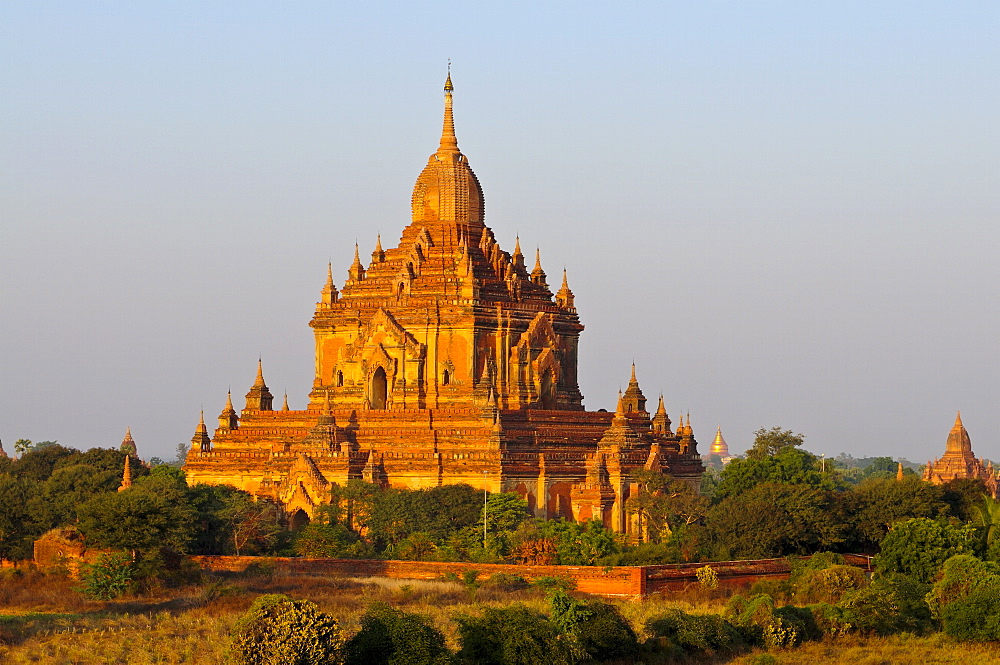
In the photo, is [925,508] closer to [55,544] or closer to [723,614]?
[723,614]

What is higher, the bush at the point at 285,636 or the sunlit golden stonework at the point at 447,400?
the sunlit golden stonework at the point at 447,400

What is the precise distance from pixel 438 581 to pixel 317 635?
14.2 meters

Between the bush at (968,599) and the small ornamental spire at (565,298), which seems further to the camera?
the small ornamental spire at (565,298)

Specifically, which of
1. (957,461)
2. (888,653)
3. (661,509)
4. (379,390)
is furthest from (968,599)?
(957,461)

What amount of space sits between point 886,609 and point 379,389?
2393cm

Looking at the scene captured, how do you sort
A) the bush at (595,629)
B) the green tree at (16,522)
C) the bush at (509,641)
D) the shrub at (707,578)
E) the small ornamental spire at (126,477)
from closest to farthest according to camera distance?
the bush at (509,641)
the bush at (595,629)
the shrub at (707,578)
the green tree at (16,522)
the small ornamental spire at (126,477)

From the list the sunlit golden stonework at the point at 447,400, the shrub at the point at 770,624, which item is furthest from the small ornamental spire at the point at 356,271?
the shrub at the point at 770,624

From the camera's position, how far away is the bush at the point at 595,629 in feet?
143

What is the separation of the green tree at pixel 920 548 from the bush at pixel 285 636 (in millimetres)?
19707

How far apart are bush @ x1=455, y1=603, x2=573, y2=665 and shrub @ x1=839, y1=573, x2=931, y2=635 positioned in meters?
8.61

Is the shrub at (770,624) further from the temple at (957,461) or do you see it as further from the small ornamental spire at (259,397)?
the temple at (957,461)

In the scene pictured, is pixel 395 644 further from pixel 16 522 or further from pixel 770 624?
pixel 16 522

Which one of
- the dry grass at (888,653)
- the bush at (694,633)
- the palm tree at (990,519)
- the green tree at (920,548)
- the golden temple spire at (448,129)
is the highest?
the golden temple spire at (448,129)

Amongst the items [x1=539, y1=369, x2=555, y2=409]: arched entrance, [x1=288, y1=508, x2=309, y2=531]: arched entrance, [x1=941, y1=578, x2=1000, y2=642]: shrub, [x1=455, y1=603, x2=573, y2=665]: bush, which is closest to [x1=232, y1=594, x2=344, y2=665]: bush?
[x1=455, y1=603, x2=573, y2=665]: bush
